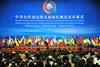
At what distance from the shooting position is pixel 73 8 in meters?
11.9

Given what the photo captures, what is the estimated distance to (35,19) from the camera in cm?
1191

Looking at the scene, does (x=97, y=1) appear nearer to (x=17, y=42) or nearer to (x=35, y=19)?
(x=35, y=19)

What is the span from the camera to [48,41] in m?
11.8

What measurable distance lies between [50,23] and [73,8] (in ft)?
6.96

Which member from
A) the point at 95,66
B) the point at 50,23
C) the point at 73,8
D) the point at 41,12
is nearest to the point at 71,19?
the point at 73,8

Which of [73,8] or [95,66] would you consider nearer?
[95,66]

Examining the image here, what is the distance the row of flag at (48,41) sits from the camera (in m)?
11.7

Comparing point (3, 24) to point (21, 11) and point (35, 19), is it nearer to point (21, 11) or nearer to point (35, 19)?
point (21, 11)

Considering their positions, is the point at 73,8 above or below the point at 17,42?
above

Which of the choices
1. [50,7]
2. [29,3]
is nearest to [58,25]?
[50,7]

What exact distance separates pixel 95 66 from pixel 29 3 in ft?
26.8

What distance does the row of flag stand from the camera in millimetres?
11727

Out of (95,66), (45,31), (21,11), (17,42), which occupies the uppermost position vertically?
(21,11)

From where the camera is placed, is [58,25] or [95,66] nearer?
[95,66]
